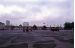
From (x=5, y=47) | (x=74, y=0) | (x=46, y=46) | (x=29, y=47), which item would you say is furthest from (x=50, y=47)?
(x=74, y=0)

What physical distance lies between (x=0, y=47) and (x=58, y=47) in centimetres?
211

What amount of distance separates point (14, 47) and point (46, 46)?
116 cm

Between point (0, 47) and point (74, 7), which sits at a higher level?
point (74, 7)

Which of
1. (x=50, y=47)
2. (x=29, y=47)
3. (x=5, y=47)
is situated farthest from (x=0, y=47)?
(x=50, y=47)

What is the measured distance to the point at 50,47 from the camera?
5.13 m

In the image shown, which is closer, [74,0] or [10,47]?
Result: [74,0]

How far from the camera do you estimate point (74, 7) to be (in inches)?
A: 150

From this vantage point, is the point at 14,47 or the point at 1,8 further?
the point at 14,47

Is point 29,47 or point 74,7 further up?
point 74,7

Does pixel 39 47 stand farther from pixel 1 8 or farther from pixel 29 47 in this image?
pixel 1 8

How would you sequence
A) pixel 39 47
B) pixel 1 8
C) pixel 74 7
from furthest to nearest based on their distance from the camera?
pixel 39 47 < pixel 1 8 < pixel 74 7

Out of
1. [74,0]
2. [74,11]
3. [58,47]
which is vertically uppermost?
[74,0]

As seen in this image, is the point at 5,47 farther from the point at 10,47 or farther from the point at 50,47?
the point at 50,47

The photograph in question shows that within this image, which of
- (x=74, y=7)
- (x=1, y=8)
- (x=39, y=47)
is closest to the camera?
(x=74, y=7)
